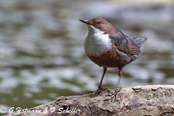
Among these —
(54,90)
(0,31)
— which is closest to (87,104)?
(54,90)

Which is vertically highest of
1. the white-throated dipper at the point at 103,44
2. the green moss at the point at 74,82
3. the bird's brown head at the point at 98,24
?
the bird's brown head at the point at 98,24

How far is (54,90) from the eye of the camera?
5.65m

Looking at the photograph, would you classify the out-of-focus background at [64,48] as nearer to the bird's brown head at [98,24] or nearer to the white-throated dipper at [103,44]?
the white-throated dipper at [103,44]

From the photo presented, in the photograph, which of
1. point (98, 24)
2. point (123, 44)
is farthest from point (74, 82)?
point (98, 24)

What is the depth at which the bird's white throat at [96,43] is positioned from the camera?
363 centimetres

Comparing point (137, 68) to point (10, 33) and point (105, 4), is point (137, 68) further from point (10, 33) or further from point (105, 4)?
point (105, 4)

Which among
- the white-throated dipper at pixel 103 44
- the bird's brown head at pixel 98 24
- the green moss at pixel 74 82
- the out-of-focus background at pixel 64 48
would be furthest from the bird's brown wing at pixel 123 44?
the green moss at pixel 74 82

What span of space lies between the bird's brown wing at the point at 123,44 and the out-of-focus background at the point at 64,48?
5.52 ft

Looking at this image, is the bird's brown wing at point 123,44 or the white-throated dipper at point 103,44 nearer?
the white-throated dipper at point 103,44

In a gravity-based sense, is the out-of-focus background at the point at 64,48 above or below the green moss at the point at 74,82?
above

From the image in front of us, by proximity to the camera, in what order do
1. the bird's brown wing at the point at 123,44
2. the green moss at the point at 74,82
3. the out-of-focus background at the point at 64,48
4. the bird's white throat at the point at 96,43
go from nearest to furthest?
the bird's white throat at the point at 96,43
the bird's brown wing at the point at 123,44
the out-of-focus background at the point at 64,48
the green moss at the point at 74,82

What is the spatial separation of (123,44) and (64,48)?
4.55 meters

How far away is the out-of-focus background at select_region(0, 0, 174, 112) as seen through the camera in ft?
19.1

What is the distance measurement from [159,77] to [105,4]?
23.4ft
